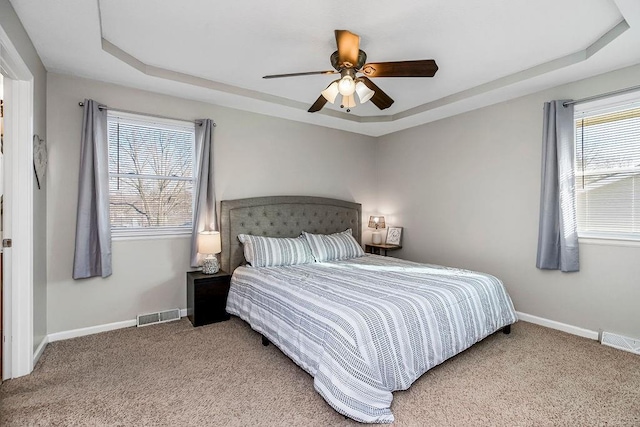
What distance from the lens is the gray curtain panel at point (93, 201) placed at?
9.71 feet

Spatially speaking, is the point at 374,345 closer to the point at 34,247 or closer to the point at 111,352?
the point at 111,352

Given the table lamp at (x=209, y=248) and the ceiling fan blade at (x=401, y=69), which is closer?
the ceiling fan blade at (x=401, y=69)

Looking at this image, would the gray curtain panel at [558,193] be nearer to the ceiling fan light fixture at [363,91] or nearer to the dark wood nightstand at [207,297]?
the ceiling fan light fixture at [363,91]

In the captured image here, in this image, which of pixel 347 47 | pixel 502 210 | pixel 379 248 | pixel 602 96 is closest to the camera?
pixel 347 47

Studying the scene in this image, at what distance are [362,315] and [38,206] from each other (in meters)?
2.72

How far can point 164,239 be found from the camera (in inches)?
137

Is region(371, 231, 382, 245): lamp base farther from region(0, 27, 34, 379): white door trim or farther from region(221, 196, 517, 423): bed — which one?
region(0, 27, 34, 379): white door trim

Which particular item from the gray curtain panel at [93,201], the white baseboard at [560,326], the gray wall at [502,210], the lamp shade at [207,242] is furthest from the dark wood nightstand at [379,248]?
the gray curtain panel at [93,201]

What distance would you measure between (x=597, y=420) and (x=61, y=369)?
3.57 meters

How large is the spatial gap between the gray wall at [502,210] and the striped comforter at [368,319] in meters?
0.74

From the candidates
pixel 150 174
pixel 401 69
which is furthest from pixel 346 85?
pixel 150 174

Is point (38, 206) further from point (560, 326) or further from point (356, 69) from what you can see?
point (560, 326)

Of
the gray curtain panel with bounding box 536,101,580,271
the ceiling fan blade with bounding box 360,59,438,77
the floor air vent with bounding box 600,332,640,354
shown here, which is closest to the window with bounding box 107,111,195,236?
the ceiling fan blade with bounding box 360,59,438,77

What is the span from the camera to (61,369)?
240 cm
